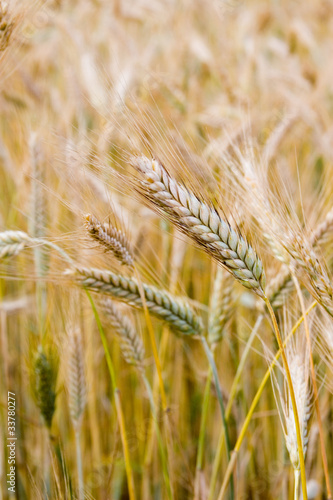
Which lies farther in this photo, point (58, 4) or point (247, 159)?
point (58, 4)

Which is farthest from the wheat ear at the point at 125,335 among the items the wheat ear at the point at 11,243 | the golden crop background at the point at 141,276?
the wheat ear at the point at 11,243

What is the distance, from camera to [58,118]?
1.69 metres

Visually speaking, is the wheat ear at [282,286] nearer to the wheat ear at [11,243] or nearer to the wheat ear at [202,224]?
the wheat ear at [202,224]

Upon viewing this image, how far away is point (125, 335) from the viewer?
78 centimetres

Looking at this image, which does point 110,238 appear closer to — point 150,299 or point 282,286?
point 150,299

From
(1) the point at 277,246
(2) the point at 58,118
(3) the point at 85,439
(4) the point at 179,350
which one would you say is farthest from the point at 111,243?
(2) the point at 58,118

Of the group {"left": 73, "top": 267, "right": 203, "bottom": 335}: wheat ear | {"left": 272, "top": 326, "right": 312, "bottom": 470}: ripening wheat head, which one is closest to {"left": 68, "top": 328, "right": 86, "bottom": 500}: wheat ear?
{"left": 73, "top": 267, "right": 203, "bottom": 335}: wheat ear

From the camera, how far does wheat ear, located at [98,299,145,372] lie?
77 cm

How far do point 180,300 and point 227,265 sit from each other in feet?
0.61

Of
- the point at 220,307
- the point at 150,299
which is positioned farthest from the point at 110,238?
the point at 220,307

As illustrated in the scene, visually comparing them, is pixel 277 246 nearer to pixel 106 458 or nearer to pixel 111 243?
pixel 111 243

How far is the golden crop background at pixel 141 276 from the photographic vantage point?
711 mm

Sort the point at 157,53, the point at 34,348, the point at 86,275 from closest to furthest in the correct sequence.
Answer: the point at 86,275, the point at 34,348, the point at 157,53

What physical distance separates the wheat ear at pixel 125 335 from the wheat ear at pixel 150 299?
0.07 metres
